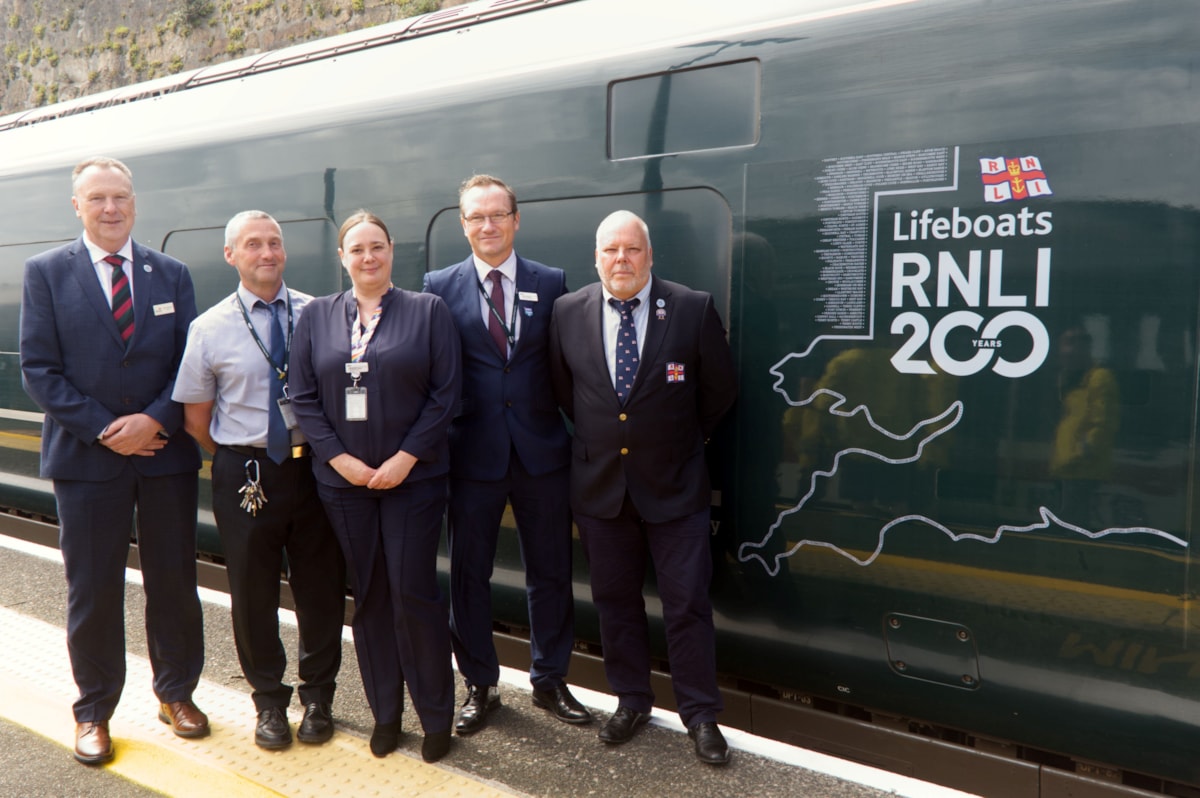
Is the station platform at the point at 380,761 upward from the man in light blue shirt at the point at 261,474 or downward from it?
downward

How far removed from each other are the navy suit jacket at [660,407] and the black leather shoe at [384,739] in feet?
3.11

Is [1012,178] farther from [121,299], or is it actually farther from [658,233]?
[121,299]

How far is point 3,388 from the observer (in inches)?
226

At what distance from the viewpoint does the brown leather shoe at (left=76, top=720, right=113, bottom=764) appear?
9.61ft

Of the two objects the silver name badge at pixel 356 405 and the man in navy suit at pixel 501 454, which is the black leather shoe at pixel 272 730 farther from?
the silver name badge at pixel 356 405

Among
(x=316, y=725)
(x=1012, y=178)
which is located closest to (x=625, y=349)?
(x=1012, y=178)

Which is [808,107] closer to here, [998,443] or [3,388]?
[998,443]

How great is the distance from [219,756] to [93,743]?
0.41 m

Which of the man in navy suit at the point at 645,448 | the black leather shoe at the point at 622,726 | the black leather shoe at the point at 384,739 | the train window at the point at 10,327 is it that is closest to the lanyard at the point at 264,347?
the man in navy suit at the point at 645,448

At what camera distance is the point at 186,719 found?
3078mm

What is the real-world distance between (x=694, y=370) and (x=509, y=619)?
142cm

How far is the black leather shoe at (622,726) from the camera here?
9.76 ft

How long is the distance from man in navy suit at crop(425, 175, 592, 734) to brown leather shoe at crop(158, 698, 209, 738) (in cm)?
86

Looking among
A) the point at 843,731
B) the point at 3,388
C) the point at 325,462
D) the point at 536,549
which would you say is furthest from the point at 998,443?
the point at 3,388
